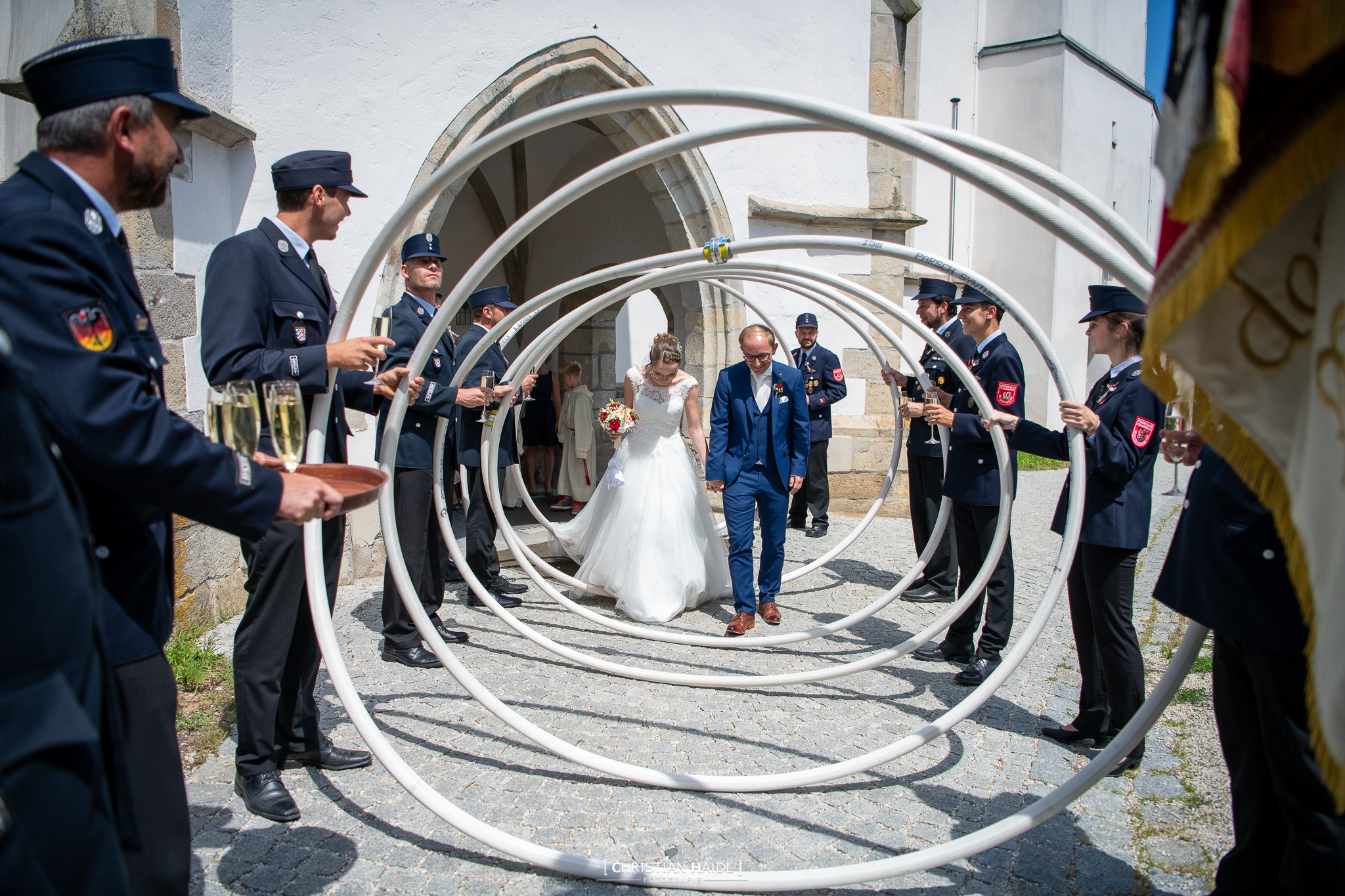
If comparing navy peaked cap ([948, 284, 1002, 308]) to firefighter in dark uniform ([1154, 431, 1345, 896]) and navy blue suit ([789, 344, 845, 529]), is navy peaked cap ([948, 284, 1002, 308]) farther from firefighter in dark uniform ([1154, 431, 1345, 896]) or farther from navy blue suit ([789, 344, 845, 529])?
navy blue suit ([789, 344, 845, 529])

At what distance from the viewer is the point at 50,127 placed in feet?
5.43

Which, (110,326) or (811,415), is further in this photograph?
(811,415)

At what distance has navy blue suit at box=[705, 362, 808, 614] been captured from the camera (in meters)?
5.33

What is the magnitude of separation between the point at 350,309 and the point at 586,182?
0.85 m

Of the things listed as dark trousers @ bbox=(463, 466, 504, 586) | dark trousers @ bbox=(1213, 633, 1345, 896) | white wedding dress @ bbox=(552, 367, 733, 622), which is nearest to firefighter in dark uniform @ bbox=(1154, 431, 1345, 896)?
dark trousers @ bbox=(1213, 633, 1345, 896)

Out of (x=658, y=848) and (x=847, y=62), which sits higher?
(x=847, y=62)

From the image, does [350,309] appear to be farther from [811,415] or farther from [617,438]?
[811,415]

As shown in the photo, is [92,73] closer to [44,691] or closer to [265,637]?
[44,691]

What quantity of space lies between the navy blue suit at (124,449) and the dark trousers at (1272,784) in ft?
7.42

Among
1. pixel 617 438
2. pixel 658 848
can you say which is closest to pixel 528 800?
pixel 658 848

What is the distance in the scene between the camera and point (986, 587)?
4.38m

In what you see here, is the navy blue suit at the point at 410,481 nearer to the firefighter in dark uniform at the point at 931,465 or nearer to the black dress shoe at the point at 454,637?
the black dress shoe at the point at 454,637

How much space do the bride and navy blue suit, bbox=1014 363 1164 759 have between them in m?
2.97

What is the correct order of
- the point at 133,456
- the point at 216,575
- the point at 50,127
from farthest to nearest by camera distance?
the point at 216,575, the point at 50,127, the point at 133,456
